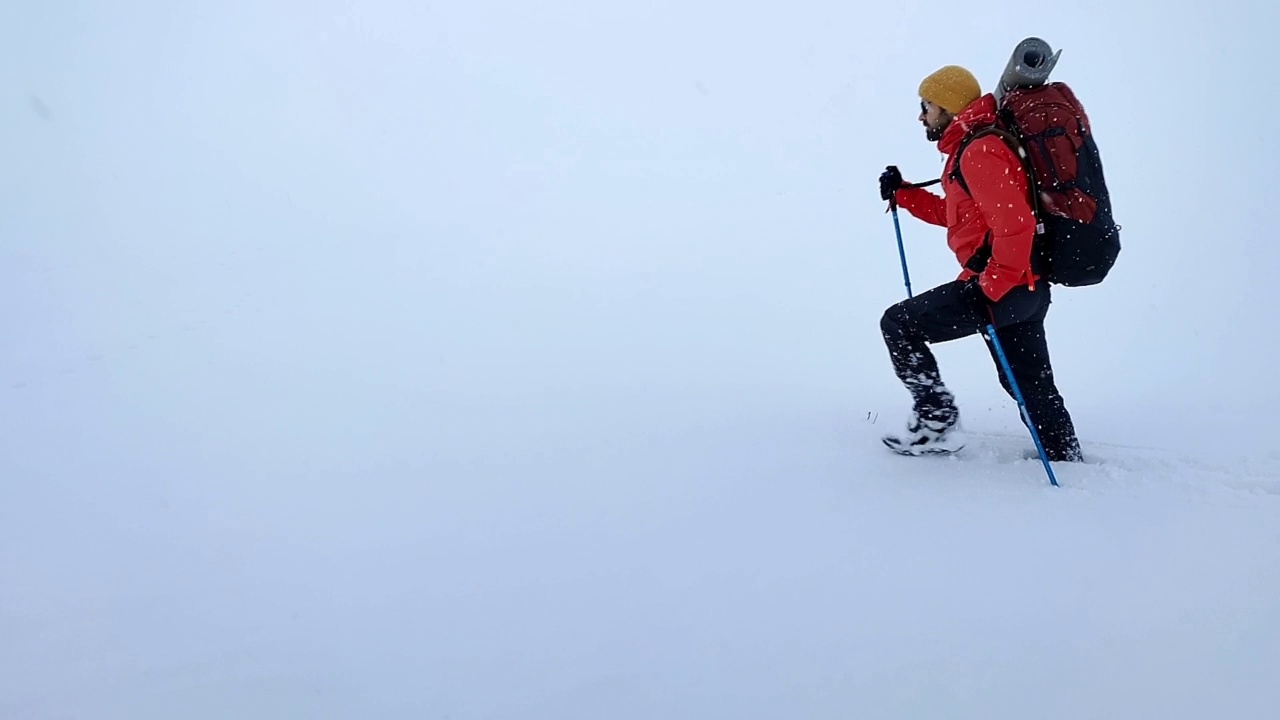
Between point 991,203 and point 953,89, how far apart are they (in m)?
0.68

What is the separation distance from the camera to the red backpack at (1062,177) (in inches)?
134

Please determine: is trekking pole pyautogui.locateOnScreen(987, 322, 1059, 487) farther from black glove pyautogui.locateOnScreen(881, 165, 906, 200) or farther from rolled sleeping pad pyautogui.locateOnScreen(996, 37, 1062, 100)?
rolled sleeping pad pyautogui.locateOnScreen(996, 37, 1062, 100)

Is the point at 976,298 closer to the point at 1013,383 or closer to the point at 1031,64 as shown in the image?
the point at 1013,383

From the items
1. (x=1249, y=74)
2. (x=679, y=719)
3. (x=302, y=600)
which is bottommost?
(x=679, y=719)

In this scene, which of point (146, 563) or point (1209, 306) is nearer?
point (146, 563)

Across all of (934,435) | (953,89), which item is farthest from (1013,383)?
(953,89)

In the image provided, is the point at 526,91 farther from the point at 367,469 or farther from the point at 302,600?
the point at 302,600

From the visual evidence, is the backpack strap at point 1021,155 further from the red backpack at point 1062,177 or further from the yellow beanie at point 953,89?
the yellow beanie at point 953,89

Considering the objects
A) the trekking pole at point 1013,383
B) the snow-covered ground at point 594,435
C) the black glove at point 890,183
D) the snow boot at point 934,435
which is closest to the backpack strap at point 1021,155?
the trekking pole at point 1013,383

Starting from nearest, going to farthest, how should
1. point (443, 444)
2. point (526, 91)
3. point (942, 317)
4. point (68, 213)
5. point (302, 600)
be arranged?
1. point (302, 600)
2. point (942, 317)
3. point (443, 444)
4. point (68, 213)
5. point (526, 91)

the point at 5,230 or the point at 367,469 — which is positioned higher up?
the point at 5,230

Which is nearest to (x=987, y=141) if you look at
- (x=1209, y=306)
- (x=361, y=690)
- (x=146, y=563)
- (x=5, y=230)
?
(x=361, y=690)

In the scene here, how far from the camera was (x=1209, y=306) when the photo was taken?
24.7 ft

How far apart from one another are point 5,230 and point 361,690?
1128 centimetres
